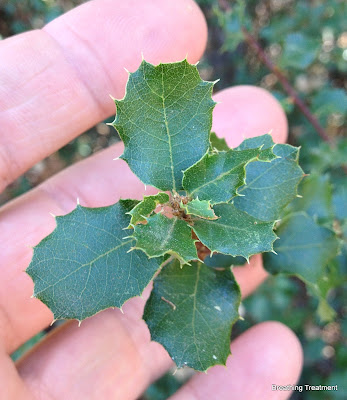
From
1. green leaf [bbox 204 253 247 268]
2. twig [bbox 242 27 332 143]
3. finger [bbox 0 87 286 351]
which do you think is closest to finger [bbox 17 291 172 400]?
finger [bbox 0 87 286 351]

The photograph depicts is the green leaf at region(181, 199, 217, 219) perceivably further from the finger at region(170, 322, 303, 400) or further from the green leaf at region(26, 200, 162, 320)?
the finger at region(170, 322, 303, 400)

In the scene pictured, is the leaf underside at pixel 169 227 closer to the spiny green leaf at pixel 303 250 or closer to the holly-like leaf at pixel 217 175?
the holly-like leaf at pixel 217 175

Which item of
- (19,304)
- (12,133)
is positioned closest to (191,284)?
(19,304)

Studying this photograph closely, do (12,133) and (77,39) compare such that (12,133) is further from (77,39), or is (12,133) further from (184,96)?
(184,96)

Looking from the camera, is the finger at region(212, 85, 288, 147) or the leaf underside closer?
the leaf underside

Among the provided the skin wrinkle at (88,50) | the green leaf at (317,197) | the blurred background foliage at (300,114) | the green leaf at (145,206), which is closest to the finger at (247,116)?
the blurred background foliage at (300,114)

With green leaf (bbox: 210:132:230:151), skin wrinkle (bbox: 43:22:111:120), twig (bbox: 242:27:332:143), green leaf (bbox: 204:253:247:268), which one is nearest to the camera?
green leaf (bbox: 210:132:230:151)

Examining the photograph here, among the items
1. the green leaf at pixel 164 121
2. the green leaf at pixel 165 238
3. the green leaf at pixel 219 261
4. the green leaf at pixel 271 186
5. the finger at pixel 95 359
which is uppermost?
the green leaf at pixel 164 121
